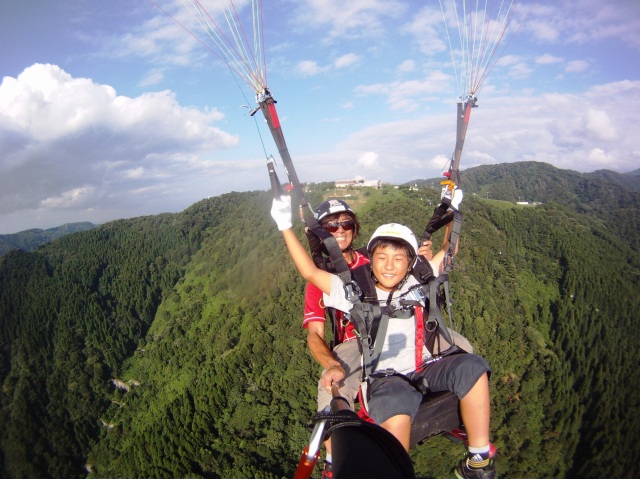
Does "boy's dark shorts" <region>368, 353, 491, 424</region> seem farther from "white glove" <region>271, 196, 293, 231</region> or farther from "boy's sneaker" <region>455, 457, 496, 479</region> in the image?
"white glove" <region>271, 196, 293, 231</region>

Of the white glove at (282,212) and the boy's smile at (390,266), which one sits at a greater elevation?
the white glove at (282,212)

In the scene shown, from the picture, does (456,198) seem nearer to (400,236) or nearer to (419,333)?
(400,236)

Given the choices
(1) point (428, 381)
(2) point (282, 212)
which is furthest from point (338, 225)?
(1) point (428, 381)

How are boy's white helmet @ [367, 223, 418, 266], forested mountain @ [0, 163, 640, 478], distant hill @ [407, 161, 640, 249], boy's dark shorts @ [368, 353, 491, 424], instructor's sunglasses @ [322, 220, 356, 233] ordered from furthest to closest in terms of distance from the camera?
distant hill @ [407, 161, 640, 249] < forested mountain @ [0, 163, 640, 478] < instructor's sunglasses @ [322, 220, 356, 233] < boy's white helmet @ [367, 223, 418, 266] < boy's dark shorts @ [368, 353, 491, 424]

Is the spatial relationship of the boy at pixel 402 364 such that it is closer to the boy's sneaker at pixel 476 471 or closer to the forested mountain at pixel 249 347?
the boy's sneaker at pixel 476 471

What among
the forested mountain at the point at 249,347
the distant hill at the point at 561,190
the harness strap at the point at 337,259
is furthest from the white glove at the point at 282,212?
the distant hill at the point at 561,190

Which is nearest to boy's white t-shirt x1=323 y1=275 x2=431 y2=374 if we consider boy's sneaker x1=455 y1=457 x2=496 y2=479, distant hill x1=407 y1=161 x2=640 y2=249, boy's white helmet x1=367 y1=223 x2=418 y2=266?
boy's white helmet x1=367 y1=223 x2=418 y2=266
